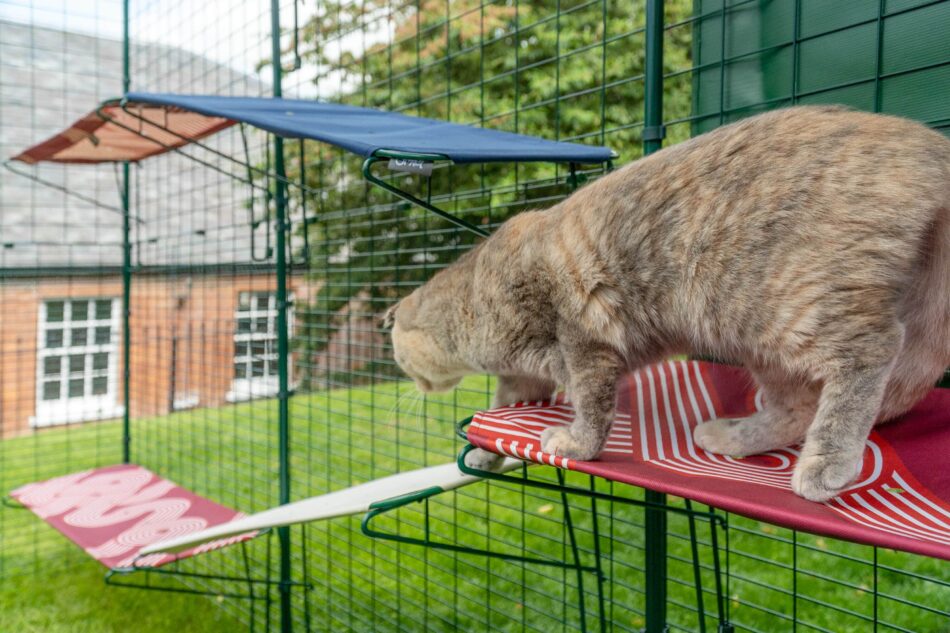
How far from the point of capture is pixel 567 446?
4.01 ft

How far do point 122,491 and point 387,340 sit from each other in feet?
4.49

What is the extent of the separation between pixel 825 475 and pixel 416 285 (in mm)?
3254

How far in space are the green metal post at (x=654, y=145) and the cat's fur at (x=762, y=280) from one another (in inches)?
16.1

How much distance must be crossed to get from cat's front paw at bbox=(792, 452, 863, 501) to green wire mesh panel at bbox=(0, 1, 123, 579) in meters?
3.78

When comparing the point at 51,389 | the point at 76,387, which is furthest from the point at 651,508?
the point at 76,387

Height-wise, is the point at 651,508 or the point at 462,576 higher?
the point at 651,508

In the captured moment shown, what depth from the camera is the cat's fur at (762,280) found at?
1.06 metres

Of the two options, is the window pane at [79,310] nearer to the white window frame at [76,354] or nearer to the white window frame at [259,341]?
the white window frame at [76,354]

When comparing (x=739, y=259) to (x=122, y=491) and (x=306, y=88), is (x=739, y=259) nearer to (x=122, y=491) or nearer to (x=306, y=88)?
(x=122, y=491)

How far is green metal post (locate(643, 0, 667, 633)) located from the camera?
1.75 m

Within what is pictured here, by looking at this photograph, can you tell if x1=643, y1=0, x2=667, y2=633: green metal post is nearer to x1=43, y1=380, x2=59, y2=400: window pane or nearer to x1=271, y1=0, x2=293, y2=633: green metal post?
x1=271, y1=0, x2=293, y2=633: green metal post

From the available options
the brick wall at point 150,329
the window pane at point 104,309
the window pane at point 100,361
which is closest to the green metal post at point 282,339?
the brick wall at point 150,329

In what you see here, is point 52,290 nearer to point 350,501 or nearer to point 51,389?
point 51,389

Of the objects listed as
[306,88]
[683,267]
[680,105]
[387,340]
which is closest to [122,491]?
[387,340]
